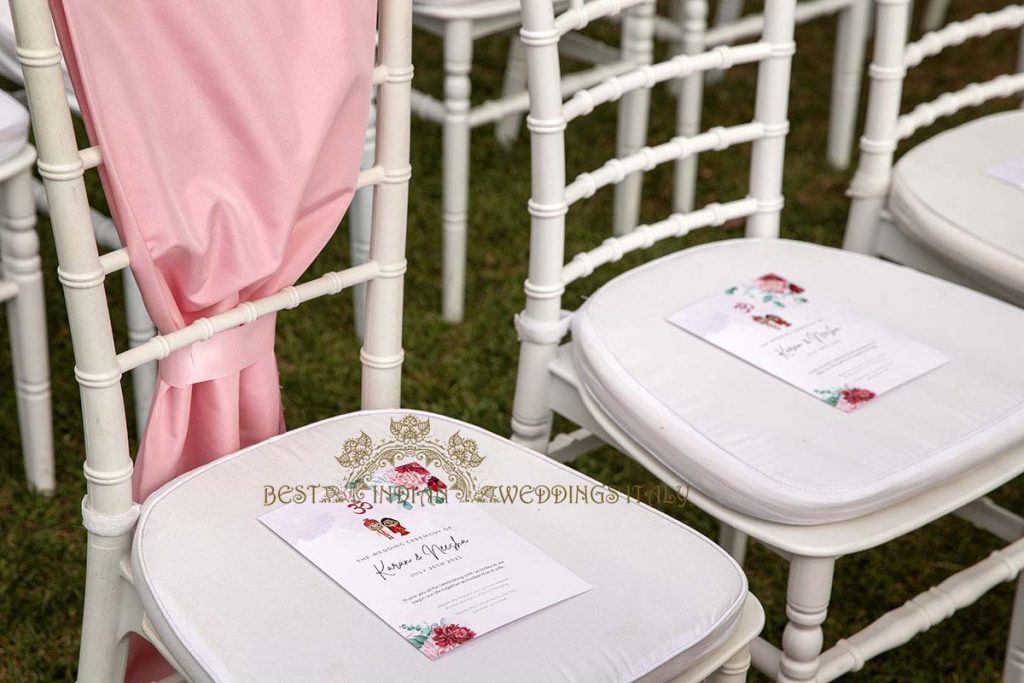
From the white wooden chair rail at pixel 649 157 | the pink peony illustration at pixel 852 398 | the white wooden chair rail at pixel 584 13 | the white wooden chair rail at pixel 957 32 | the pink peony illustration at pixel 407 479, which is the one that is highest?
the white wooden chair rail at pixel 584 13

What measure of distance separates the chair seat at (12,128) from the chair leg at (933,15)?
2543mm

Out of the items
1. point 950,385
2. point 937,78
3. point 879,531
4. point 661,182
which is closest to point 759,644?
point 879,531

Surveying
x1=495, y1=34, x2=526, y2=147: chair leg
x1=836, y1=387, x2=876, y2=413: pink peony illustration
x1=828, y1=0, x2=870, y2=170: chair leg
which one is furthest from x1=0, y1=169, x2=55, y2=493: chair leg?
x1=828, y1=0, x2=870, y2=170: chair leg

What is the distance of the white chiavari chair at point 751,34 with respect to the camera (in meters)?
2.44

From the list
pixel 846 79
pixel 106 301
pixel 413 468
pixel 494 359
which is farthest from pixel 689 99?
pixel 106 301

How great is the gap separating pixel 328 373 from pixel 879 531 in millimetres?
1155

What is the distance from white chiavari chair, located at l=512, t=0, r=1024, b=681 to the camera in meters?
1.14

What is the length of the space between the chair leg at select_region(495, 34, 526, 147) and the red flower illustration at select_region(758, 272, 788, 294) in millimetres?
1133

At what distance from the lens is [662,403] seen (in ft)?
4.01

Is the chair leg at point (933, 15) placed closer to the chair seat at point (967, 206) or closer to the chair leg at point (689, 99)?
the chair leg at point (689, 99)

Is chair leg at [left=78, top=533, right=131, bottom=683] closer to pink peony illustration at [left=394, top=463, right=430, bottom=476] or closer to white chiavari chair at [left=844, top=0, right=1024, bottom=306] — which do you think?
pink peony illustration at [left=394, top=463, right=430, bottom=476]

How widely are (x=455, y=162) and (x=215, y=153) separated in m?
1.07

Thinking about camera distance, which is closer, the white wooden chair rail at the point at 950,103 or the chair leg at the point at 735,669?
the chair leg at the point at 735,669

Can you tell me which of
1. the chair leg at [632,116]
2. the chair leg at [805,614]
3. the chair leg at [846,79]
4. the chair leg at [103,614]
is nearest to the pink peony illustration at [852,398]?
Answer: the chair leg at [805,614]
